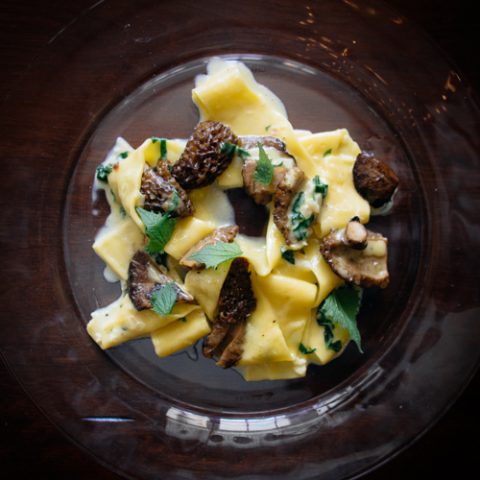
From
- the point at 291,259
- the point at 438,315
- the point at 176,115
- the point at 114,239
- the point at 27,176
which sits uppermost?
the point at 176,115

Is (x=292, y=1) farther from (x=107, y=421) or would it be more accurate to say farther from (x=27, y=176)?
(x=107, y=421)

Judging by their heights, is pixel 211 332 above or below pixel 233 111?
below

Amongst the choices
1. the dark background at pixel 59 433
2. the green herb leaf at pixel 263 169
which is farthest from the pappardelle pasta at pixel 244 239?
the dark background at pixel 59 433

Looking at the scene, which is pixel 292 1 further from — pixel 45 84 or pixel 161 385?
pixel 161 385

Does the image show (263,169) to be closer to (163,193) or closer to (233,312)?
(163,193)

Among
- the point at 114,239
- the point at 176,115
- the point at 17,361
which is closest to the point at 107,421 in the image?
the point at 17,361
